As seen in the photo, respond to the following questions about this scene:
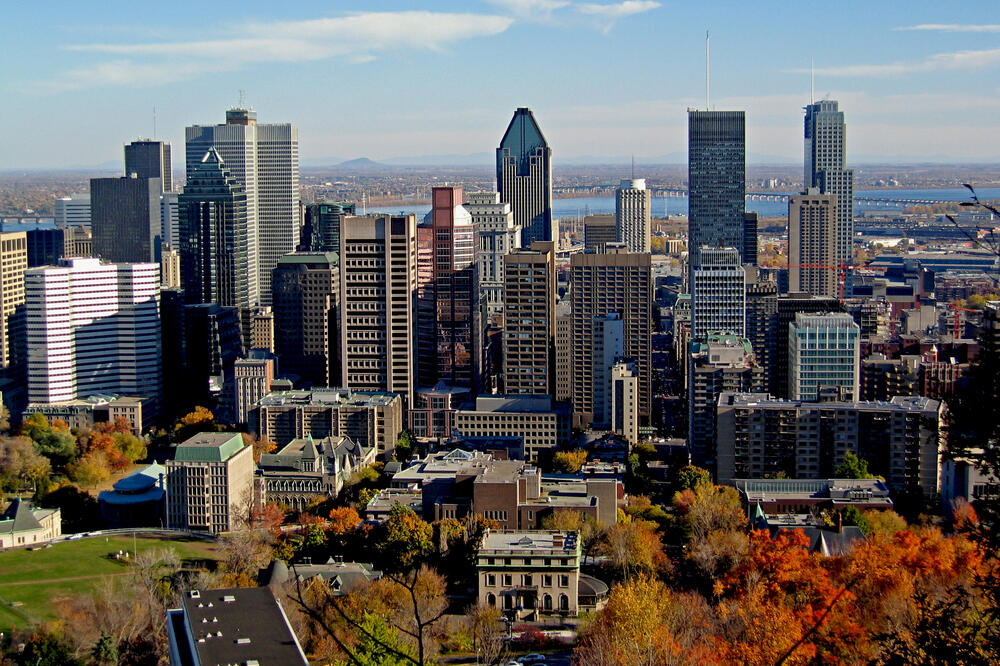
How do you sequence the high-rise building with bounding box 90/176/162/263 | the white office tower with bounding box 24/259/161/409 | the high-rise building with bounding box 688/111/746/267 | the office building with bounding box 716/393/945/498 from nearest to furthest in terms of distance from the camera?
1. the office building with bounding box 716/393/945/498
2. the white office tower with bounding box 24/259/161/409
3. the high-rise building with bounding box 688/111/746/267
4. the high-rise building with bounding box 90/176/162/263

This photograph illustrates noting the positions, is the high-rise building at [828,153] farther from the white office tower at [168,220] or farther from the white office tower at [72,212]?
the white office tower at [72,212]

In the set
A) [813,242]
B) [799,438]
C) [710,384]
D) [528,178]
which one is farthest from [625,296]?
[528,178]

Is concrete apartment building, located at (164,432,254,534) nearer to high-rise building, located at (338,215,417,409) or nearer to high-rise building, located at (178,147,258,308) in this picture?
high-rise building, located at (338,215,417,409)

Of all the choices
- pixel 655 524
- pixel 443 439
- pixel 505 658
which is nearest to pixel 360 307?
pixel 443 439

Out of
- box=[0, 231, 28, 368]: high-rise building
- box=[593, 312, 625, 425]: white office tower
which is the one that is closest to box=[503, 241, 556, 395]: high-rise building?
box=[593, 312, 625, 425]: white office tower

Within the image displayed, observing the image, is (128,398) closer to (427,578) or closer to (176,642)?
(427,578)

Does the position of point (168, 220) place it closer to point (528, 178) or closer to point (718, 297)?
point (528, 178)

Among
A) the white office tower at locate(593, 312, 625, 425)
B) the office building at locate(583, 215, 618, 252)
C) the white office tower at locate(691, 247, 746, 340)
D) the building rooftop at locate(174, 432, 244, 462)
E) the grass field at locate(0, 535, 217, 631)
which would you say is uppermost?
the office building at locate(583, 215, 618, 252)
